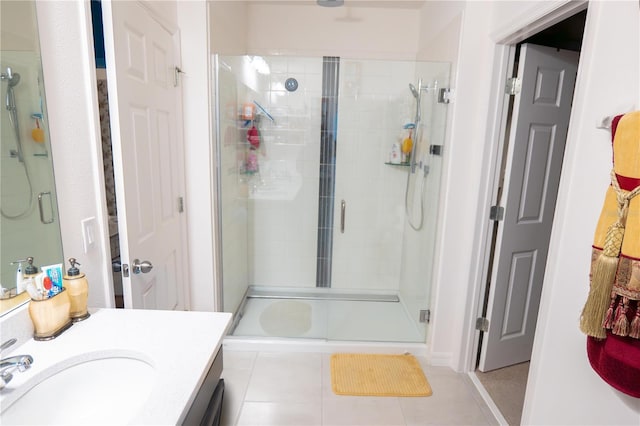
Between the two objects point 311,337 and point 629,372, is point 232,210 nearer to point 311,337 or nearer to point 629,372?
point 311,337

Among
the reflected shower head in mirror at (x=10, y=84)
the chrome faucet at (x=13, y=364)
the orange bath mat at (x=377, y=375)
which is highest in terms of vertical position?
the reflected shower head in mirror at (x=10, y=84)

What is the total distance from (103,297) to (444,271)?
6.27 ft

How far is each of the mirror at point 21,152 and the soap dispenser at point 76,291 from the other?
4.0 inches

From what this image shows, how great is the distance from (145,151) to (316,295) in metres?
2.07

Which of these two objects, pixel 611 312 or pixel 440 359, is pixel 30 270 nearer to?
pixel 611 312

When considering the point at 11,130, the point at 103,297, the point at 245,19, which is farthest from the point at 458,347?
the point at 245,19

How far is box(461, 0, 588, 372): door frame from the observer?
181 centimetres

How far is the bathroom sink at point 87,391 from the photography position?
82 cm

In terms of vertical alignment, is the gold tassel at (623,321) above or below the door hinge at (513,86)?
below

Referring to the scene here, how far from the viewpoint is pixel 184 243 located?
83.4 inches

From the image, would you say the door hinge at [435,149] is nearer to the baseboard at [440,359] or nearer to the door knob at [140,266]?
the baseboard at [440,359]

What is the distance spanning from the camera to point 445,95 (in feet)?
7.07

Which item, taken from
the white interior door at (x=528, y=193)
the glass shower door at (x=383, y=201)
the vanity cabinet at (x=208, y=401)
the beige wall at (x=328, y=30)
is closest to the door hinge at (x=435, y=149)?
the glass shower door at (x=383, y=201)

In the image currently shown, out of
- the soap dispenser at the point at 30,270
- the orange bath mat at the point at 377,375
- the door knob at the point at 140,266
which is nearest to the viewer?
the soap dispenser at the point at 30,270
